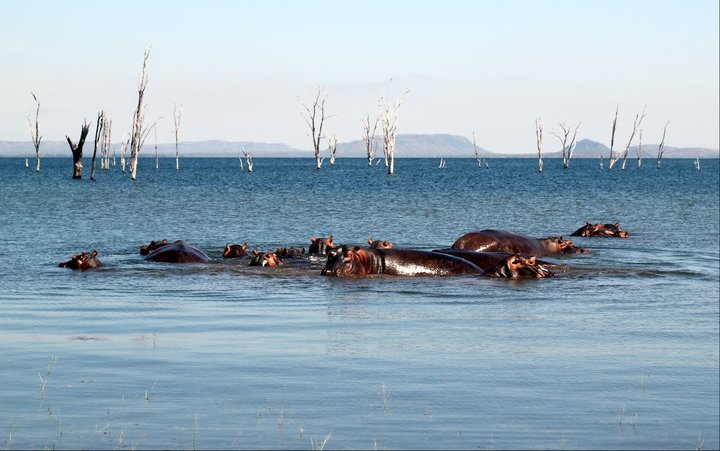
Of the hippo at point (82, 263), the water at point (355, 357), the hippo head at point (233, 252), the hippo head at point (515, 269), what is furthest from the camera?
the hippo head at point (233, 252)

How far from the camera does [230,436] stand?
6781mm

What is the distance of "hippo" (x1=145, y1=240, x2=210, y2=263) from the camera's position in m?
19.9

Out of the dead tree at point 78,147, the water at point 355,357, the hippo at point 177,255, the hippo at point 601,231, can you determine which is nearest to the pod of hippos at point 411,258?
the hippo at point 177,255

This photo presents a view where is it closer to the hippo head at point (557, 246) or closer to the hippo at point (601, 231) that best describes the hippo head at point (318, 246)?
the hippo head at point (557, 246)

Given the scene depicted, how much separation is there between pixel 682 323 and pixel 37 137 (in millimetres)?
88863

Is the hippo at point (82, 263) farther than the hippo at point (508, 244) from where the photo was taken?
No

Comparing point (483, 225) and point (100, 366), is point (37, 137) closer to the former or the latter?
point (483, 225)

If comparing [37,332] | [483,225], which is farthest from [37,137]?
[37,332]

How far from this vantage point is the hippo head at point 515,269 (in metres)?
16.7

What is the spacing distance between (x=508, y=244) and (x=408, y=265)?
4.17 meters

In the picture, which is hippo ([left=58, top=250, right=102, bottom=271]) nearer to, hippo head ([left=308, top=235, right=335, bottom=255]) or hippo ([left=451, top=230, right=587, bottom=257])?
hippo head ([left=308, top=235, right=335, bottom=255])

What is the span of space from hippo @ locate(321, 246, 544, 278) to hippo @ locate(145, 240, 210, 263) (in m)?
3.68

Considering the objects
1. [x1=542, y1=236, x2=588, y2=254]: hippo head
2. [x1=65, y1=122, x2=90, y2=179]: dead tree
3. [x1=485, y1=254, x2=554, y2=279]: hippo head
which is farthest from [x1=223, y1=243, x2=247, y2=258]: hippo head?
[x1=65, y1=122, x2=90, y2=179]: dead tree

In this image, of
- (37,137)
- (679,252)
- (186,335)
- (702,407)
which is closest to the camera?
(702,407)
